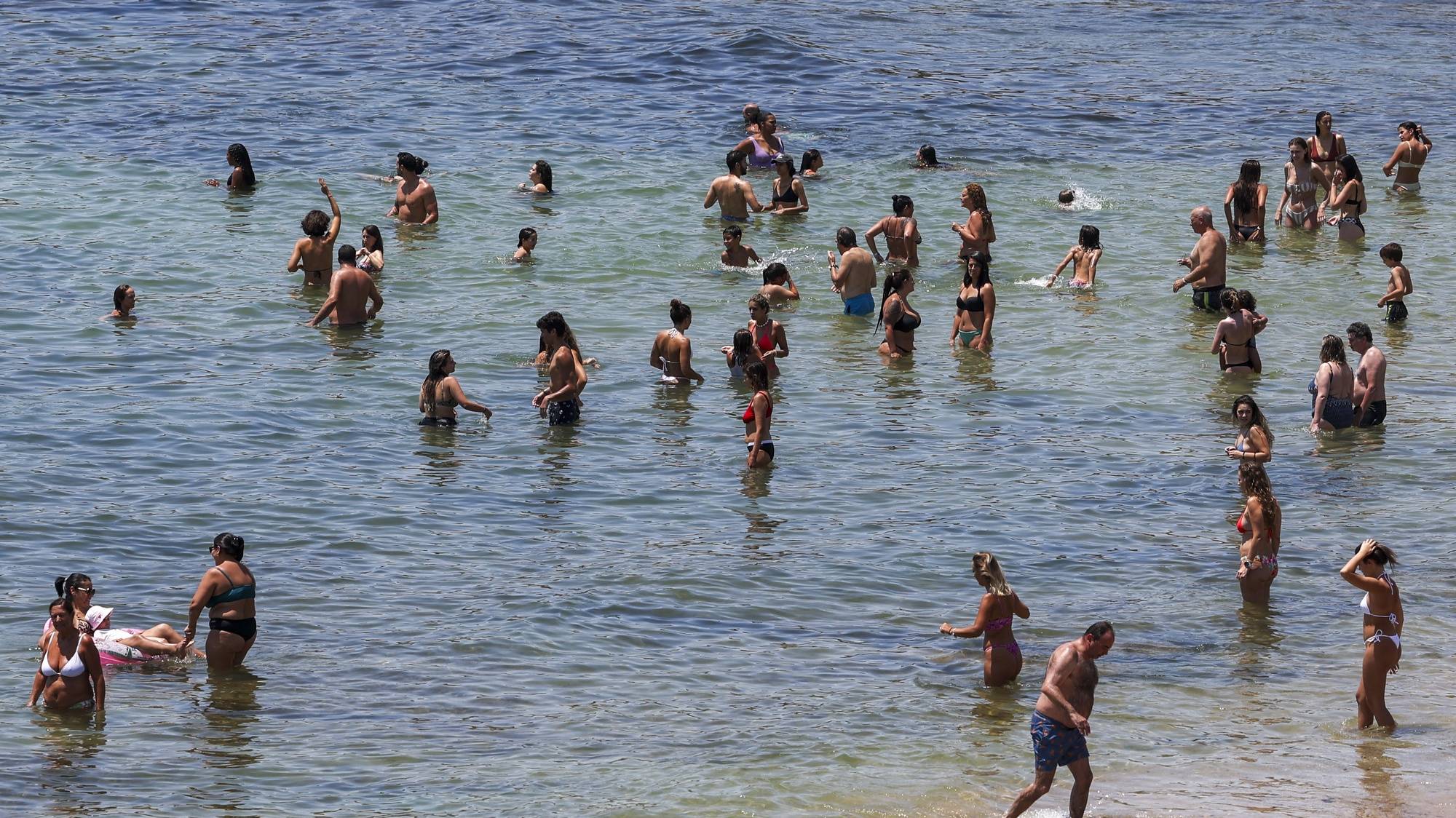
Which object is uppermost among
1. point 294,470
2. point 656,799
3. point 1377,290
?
point 1377,290

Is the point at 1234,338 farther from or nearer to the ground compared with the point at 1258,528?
farther from the ground

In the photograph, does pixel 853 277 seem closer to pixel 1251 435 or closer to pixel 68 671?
pixel 1251 435

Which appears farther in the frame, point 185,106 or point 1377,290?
point 185,106

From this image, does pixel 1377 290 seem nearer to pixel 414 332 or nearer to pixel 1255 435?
pixel 1255 435

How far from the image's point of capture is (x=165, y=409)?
18.4m

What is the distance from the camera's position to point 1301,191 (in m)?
26.4

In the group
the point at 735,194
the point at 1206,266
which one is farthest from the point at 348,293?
the point at 1206,266

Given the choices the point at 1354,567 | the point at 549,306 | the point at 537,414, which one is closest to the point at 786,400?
the point at 537,414

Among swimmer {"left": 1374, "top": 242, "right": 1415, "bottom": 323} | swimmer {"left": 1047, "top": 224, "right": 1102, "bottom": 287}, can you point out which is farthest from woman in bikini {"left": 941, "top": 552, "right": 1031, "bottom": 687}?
swimmer {"left": 1047, "top": 224, "right": 1102, "bottom": 287}

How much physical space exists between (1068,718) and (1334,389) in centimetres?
867

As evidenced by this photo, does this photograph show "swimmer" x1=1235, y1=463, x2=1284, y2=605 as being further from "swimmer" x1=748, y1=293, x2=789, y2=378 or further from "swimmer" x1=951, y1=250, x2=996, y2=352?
"swimmer" x1=951, y1=250, x2=996, y2=352

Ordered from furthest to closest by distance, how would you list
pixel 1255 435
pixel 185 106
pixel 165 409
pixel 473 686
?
pixel 185 106 → pixel 165 409 → pixel 1255 435 → pixel 473 686

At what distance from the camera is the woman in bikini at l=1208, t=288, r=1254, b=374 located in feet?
63.2

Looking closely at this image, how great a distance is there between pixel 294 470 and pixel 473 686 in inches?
197
